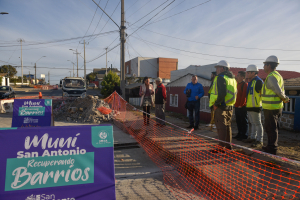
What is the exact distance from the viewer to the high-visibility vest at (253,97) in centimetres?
495

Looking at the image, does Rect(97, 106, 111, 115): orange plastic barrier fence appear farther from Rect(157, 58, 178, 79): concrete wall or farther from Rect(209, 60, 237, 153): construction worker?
Rect(157, 58, 178, 79): concrete wall

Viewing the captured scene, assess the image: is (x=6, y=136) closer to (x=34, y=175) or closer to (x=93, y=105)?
(x=34, y=175)

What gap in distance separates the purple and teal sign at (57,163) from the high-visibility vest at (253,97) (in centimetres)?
424

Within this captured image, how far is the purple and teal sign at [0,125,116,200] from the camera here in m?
1.93

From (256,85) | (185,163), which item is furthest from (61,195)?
(256,85)

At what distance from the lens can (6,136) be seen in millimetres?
1951

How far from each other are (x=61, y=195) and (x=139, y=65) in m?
40.7

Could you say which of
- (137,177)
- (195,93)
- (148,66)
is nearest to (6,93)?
(195,93)

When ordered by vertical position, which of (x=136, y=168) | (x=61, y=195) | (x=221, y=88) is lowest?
(x=136, y=168)

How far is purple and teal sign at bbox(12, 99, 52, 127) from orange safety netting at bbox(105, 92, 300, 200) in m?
2.91

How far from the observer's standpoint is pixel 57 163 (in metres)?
2.06

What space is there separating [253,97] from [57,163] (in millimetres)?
4831

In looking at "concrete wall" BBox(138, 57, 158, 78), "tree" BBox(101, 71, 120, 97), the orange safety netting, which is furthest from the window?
"concrete wall" BBox(138, 57, 158, 78)

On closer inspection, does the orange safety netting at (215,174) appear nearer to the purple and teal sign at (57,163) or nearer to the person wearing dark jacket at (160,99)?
the purple and teal sign at (57,163)
